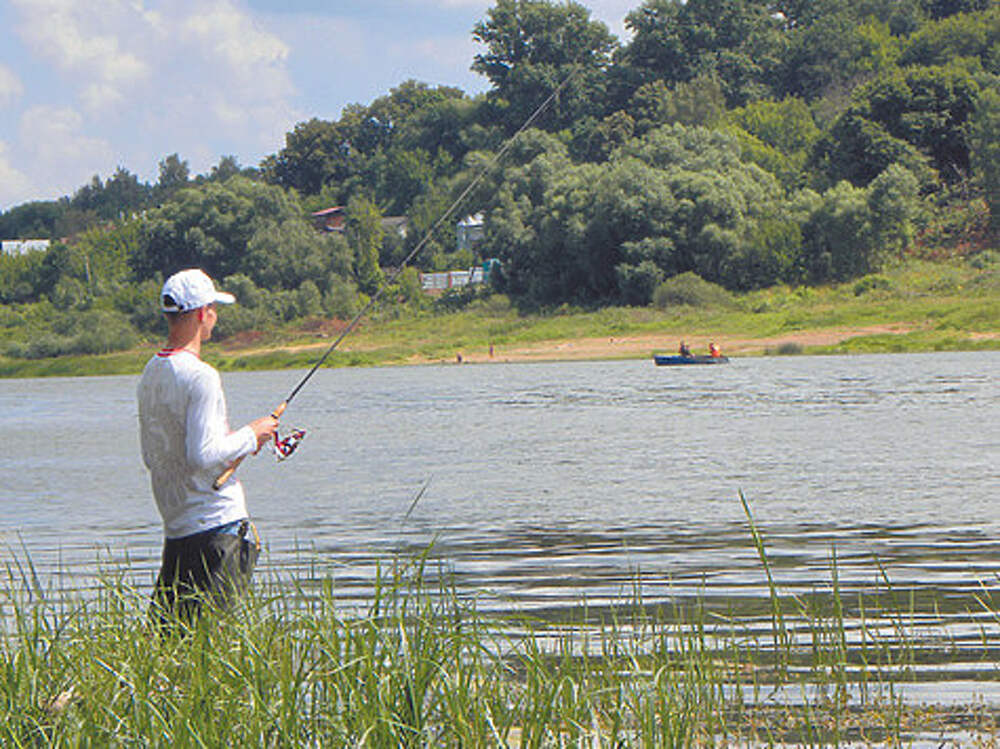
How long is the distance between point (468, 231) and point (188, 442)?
316ft

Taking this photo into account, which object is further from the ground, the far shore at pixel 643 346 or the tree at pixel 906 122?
the tree at pixel 906 122

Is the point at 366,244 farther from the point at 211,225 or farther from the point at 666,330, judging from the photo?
the point at 666,330

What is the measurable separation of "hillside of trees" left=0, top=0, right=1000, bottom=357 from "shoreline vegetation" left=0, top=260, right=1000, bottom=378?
1.93 metres

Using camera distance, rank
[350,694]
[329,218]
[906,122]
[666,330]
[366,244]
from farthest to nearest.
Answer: [329,218] < [366,244] < [906,122] < [666,330] < [350,694]

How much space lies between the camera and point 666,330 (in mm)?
57531

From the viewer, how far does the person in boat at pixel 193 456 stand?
558cm

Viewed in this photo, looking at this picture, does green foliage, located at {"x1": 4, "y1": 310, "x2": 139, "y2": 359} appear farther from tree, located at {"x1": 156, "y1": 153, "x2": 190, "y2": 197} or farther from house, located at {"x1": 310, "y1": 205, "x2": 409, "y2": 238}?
tree, located at {"x1": 156, "y1": 153, "x2": 190, "y2": 197}

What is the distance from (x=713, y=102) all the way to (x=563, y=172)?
16.2 m

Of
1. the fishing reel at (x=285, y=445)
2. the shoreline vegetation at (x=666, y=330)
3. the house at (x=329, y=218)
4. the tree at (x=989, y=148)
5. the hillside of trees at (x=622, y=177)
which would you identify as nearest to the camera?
the fishing reel at (x=285, y=445)

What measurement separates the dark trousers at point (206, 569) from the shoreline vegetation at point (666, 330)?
144 feet

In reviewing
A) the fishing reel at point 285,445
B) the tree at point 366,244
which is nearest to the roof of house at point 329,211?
the tree at point 366,244

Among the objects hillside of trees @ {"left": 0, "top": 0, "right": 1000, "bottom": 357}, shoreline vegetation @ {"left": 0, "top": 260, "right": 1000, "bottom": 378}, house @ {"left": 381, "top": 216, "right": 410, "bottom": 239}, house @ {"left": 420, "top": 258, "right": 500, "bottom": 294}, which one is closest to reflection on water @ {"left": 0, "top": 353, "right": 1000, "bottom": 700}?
shoreline vegetation @ {"left": 0, "top": 260, "right": 1000, "bottom": 378}

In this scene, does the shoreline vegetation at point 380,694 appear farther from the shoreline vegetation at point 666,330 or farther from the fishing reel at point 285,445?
the shoreline vegetation at point 666,330

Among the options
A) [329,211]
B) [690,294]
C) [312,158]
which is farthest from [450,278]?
[312,158]
